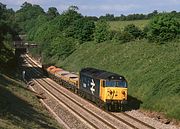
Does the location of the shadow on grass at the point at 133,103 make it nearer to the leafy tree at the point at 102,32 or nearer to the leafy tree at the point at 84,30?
the leafy tree at the point at 102,32

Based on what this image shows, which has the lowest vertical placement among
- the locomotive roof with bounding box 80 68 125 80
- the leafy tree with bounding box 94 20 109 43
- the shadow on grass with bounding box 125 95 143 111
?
the shadow on grass with bounding box 125 95 143 111

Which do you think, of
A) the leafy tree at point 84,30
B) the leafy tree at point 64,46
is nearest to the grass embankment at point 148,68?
the leafy tree at point 84,30

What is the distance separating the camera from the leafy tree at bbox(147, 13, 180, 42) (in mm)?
55562

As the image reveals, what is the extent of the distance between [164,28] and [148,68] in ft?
37.5

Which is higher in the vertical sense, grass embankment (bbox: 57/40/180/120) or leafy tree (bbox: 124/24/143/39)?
leafy tree (bbox: 124/24/143/39)

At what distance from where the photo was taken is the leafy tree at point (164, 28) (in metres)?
55.6

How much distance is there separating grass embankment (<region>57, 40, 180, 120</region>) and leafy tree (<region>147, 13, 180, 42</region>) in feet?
4.57

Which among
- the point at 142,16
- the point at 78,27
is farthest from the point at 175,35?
the point at 142,16

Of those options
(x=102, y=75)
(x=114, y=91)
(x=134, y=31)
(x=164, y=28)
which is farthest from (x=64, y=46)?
(x=114, y=91)

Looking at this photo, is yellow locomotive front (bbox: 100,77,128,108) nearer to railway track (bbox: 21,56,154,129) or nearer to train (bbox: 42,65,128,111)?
train (bbox: 42,65,128,111)

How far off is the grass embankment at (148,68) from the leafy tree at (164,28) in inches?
54.8

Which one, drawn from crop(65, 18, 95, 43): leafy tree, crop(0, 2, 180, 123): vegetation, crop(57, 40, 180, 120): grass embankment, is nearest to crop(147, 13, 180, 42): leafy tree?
crop(0, 2, 180, 123): vegetation

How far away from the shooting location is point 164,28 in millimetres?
56000

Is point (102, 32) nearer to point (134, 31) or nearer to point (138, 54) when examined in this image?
point (134, 31)
